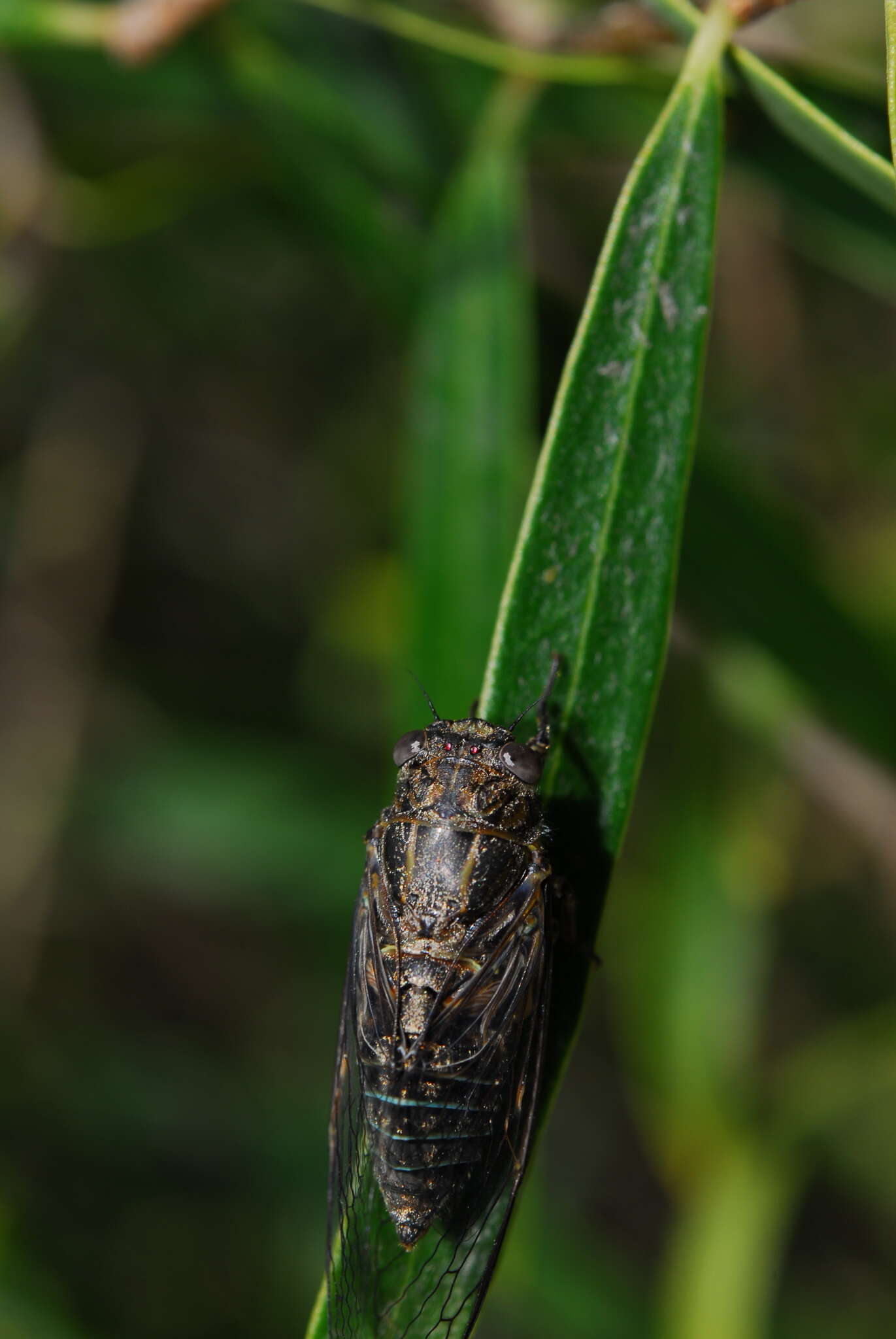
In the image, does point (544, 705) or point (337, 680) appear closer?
point (544, 705)

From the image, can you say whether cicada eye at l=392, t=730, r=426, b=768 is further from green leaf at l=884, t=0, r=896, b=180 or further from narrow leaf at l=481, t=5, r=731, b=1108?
green leaf at l=884, t=0, r=896, b=180

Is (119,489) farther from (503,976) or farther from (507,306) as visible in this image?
(503,976)

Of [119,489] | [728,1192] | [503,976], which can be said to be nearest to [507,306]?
[503,976]

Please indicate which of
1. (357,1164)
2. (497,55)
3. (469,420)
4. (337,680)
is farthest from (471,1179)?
(337,680)

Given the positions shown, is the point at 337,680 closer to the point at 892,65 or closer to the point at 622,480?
the point at 622,480

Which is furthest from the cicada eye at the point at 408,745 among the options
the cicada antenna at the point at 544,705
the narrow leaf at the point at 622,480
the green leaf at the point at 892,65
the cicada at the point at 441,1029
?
the green leaf at the point at 892,65

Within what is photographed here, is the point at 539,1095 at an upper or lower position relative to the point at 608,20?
lower

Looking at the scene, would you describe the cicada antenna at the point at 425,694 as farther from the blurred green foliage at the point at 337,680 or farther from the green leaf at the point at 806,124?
the green leaf at the point at 806,124
